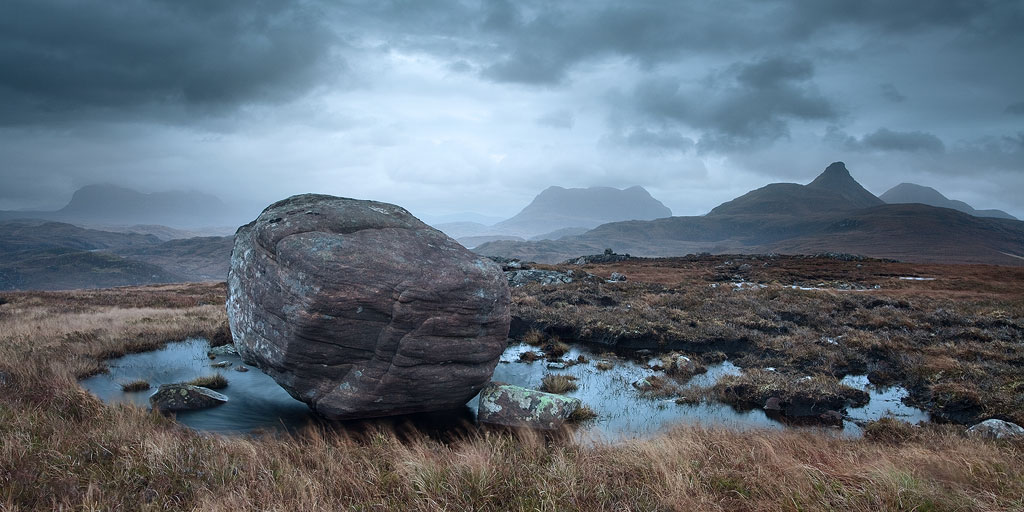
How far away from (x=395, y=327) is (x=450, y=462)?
Result: 4.47 meters

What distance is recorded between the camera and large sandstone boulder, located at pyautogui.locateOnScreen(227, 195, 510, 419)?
11164mm

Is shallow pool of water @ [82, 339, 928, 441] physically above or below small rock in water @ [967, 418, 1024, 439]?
below

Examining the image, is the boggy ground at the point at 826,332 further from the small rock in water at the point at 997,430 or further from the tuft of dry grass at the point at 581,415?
the tuft of dry grass at the point at 581,415

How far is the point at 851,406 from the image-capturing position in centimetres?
1300

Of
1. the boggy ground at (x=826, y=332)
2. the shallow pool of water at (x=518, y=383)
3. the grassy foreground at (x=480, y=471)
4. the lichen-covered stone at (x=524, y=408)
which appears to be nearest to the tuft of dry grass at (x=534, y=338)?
the boggy ground at (x=826, y=332)

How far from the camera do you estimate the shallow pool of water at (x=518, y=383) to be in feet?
A: 38.1

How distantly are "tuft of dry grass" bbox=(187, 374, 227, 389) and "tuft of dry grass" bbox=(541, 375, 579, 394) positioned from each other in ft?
33.2

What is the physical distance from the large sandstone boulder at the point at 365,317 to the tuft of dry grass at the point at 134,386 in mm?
3498

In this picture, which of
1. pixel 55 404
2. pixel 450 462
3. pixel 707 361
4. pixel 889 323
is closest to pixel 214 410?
pixel 55 404

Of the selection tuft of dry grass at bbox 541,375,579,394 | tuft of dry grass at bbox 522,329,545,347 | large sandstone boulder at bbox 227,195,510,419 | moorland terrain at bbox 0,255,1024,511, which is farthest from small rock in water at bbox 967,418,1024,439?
tuft of dry grass at bbox 522,329,545,347

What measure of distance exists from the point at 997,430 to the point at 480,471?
11.7 meters

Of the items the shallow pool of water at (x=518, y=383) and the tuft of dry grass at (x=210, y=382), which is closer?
the shallow pool of water at (x=518, y=383)

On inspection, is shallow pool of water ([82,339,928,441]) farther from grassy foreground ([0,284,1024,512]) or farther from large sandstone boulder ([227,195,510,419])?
grassy foreground ([0,284,1024,512])

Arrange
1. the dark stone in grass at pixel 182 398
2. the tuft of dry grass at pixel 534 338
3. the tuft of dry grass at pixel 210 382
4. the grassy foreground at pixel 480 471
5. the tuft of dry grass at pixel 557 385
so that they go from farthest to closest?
the tuft of dry grass at pixel 534 338
the tuft of dry grass at pixel 557 385
the tuft of dry grass at pixel 210 382
the dark stone in grass at pixel 182 398
the grassy foreground at pixel 480 471
